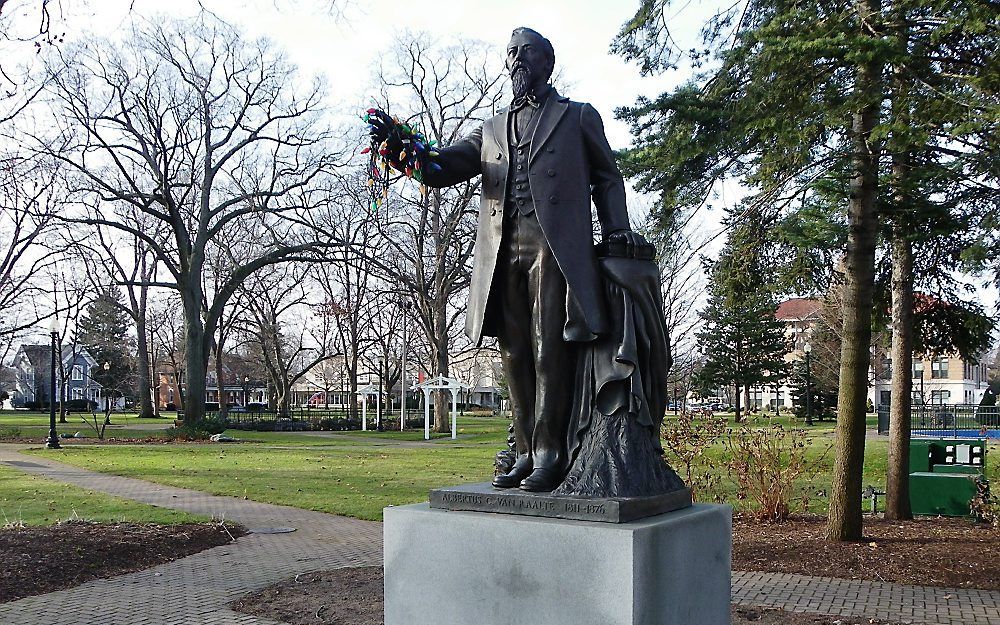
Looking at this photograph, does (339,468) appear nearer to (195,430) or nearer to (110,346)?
(195,430)

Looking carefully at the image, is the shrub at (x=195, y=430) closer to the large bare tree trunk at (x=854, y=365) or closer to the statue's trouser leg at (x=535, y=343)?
the large bare tree trunk at (x=854, y=365)

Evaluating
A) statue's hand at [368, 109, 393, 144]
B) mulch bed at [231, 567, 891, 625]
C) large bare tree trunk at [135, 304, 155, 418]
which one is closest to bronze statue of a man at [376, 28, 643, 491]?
statue's hand at [368, 109, 393, 144]

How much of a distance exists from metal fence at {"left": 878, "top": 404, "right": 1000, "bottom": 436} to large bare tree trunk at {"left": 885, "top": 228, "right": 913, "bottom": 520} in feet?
68.5

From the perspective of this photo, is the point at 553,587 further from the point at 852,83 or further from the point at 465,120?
the point at 465,120

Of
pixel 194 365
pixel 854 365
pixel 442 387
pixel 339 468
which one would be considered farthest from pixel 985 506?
pixel 194 365

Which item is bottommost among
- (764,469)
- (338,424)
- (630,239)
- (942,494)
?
(338,424)

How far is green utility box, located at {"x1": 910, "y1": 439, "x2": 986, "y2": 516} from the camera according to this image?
12.6 m

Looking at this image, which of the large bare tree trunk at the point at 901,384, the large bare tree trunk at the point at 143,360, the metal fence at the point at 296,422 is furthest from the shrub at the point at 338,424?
the large bare tree trunk at the point at 901,384

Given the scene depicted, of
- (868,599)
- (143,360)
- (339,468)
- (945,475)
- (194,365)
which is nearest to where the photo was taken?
(868,599)

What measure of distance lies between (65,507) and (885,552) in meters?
11.4

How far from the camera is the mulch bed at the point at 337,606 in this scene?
6.68m

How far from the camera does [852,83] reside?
899 cm

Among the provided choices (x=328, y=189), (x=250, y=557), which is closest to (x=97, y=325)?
(x=328, y=189)

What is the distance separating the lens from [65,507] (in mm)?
13227
